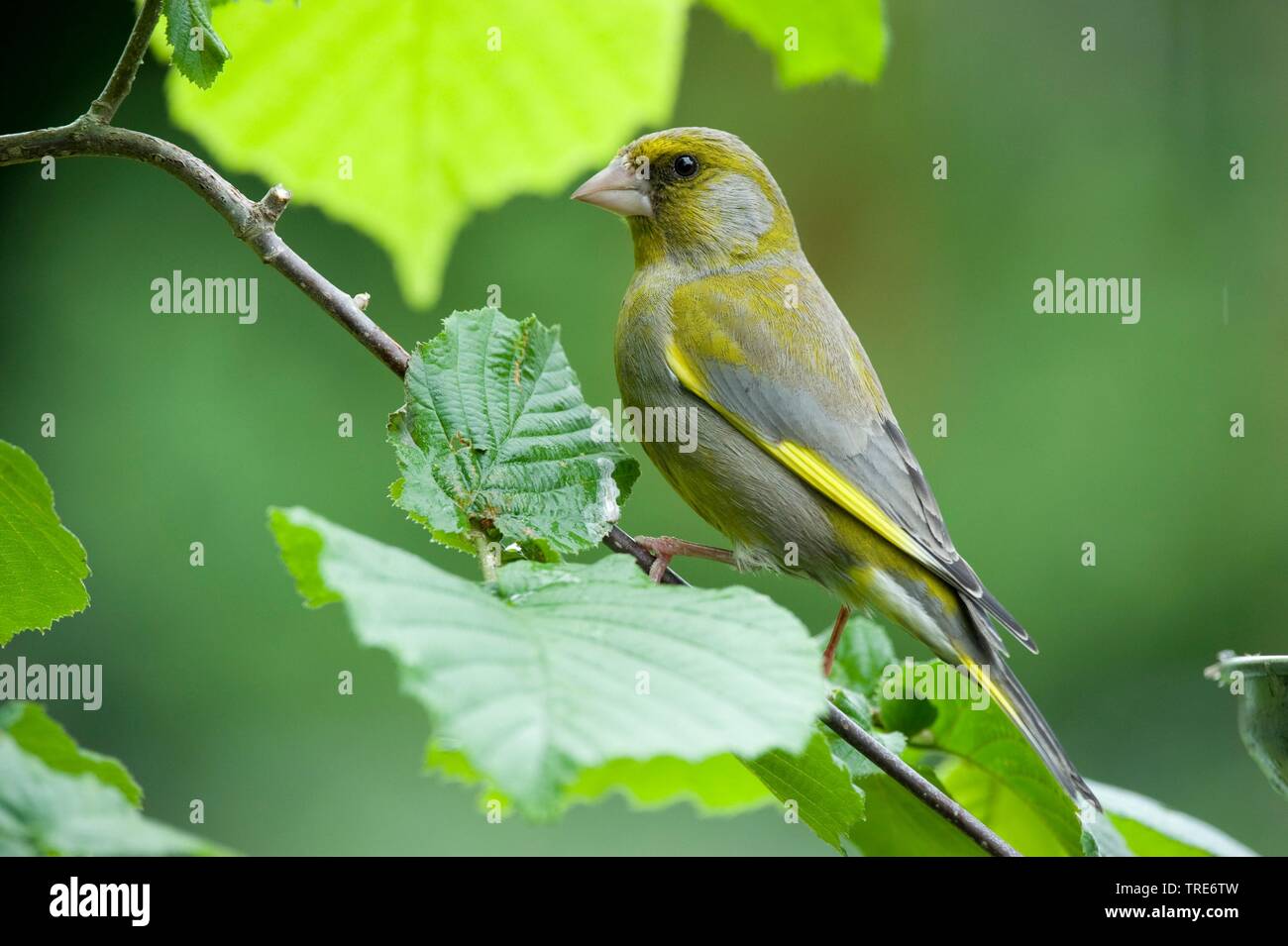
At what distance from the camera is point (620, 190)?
3.27 m

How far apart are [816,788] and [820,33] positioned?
103 centimetres

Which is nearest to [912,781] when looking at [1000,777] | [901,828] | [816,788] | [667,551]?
[816,788]

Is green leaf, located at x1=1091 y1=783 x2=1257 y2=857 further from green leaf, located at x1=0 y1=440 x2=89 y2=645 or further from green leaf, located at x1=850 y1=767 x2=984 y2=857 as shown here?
green leaf, located at x1=0 y1=440 x2=89 y2=645

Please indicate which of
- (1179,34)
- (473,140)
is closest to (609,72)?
(473,140)

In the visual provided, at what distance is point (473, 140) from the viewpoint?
6.61ft

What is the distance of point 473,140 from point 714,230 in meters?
1.35

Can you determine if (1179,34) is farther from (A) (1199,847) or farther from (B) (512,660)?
(B) (512,660)

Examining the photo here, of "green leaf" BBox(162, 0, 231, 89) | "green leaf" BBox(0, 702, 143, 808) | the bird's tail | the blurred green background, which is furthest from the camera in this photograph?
the blurred green background

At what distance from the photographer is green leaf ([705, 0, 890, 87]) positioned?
1.83 m

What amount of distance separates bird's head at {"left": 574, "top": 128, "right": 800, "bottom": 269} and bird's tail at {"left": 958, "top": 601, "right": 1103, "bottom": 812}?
1113mm

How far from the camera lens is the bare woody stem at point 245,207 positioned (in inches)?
53.7

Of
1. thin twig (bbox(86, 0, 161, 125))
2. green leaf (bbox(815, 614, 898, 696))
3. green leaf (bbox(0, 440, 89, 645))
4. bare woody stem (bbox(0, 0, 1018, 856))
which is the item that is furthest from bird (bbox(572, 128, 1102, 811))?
thin twig (bbox(86, 0, 161, 125))

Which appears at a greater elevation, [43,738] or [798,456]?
[798,456]

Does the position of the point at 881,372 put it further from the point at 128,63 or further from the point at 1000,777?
the point at 128,63
